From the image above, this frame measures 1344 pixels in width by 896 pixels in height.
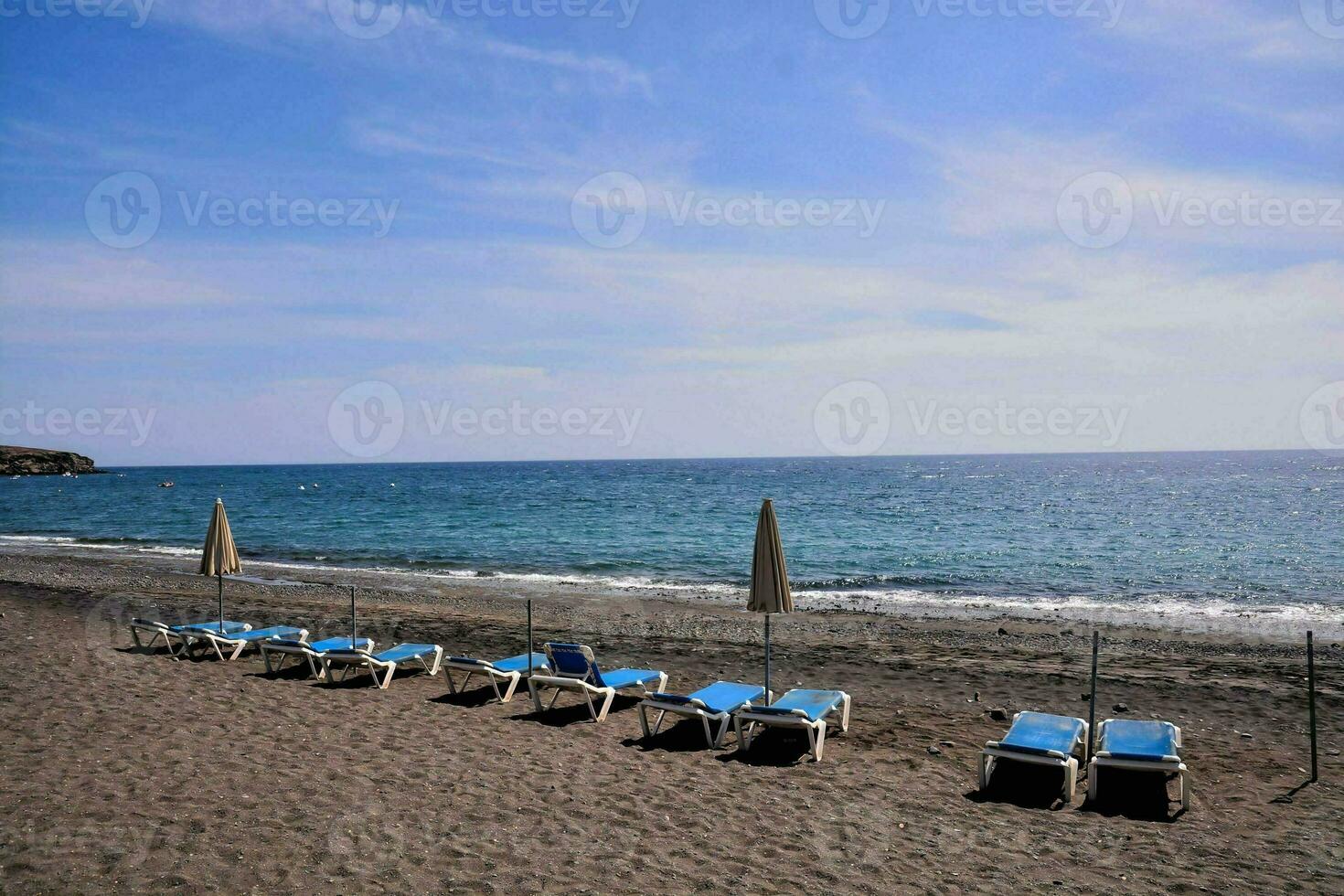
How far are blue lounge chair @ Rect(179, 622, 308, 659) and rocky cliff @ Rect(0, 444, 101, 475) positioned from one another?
14129 cm

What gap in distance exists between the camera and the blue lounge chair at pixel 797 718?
7.99 m

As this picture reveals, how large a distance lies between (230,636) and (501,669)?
4775 mm

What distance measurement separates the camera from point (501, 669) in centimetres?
1030

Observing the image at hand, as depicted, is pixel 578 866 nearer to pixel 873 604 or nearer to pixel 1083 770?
pixel 1083 770

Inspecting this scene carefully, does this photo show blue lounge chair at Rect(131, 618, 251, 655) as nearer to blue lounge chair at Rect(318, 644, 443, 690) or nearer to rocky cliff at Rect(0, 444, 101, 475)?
blue lounge chair at Rect(318, 644, 443, 690)

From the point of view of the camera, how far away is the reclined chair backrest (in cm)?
Result: 958

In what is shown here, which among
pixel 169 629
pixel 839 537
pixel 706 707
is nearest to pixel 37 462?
pixel 839 537

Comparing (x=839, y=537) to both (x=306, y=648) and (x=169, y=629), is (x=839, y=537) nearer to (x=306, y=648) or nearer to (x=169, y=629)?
(x=306, y=648)

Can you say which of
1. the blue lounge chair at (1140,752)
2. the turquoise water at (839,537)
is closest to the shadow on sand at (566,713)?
the blue lounge chair at (1140,752)

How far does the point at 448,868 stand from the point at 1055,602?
770 inches

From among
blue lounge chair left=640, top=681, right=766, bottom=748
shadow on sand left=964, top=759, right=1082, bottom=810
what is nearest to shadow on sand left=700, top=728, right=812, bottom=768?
blue lounge chair left=640, top=681, right=766, bottom=748

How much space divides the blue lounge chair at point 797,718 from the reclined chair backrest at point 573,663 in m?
1.75

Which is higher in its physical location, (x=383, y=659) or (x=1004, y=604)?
(x=383, y=659)

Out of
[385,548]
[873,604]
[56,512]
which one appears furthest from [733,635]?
[56,512]
